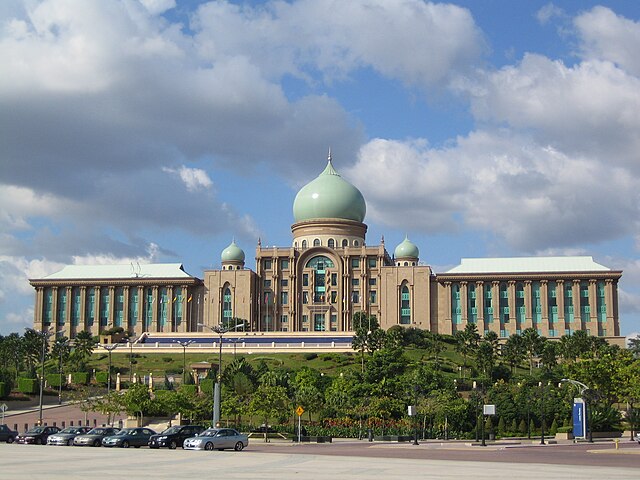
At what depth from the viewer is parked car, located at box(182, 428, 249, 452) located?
48094 millimetres

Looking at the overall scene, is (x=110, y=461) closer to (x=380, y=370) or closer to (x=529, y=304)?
(x=380, y=370)

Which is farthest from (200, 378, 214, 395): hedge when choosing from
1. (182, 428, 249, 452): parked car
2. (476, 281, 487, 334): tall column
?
(476, 281, 487, 334): tall column

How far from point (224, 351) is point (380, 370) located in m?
42.1

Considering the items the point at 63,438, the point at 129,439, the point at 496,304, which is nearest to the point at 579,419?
the point at 129,439

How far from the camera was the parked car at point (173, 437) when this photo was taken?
5050 cm

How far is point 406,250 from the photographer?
146m

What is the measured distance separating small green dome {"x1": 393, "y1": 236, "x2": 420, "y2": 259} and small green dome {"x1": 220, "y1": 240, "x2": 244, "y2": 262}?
2495cm

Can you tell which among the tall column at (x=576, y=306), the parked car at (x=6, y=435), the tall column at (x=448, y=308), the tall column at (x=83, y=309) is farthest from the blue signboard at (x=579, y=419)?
the tall column at (x=83, y=309)

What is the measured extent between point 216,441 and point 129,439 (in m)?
5.77

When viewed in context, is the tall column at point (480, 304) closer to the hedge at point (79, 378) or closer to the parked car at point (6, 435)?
the hedge at point (79, 378)

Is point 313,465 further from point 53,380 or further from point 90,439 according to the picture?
point 53,380

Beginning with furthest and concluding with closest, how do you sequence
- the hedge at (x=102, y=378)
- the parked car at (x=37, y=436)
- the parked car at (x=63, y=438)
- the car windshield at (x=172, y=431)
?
the hedge at (x=102, y=378) < the parked car at (x=37, y=436) < the parked car at (x=63, y=438) < the car windshield at (x=172, y=431)

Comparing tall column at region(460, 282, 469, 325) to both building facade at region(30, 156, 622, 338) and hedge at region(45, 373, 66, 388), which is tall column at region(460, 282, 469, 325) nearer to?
building facade at region(30, 156, 622, 338)

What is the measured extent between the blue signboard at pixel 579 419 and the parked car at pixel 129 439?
30.1 meters
